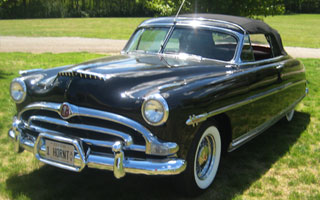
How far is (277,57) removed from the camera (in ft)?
16.6

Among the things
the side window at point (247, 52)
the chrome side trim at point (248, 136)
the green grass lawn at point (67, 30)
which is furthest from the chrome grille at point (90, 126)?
the green grass lawn at point (67, 30)

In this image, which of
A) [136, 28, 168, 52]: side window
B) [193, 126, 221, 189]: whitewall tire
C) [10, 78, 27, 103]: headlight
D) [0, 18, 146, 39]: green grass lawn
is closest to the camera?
[193, 126, 221, 189]: whitewall tire

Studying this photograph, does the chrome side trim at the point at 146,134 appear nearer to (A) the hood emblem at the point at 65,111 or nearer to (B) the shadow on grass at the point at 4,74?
(A) the hood emblem at the point at 65,111

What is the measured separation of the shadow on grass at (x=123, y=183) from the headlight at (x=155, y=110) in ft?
2.30

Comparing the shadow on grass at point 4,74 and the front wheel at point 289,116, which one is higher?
the front wheel at point 289,116

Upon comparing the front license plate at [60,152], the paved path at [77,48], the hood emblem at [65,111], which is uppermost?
the hood emblem at [65,111]

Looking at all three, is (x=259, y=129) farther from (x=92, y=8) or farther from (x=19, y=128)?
(x=92, y=8)

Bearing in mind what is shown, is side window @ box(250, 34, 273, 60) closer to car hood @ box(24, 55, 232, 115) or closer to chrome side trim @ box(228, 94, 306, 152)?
chrome side trim @ box(228, 94, 306, 152)

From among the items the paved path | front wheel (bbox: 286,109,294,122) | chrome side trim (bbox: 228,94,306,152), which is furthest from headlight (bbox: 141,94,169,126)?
the paved path

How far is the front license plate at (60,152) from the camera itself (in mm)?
3068

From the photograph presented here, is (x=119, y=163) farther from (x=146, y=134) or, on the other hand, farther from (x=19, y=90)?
(x=19, y=90)

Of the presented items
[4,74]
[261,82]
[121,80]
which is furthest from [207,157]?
[4,74]

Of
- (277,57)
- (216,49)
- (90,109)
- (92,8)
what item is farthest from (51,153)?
(92,8)

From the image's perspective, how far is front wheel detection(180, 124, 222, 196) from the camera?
10.3ft
